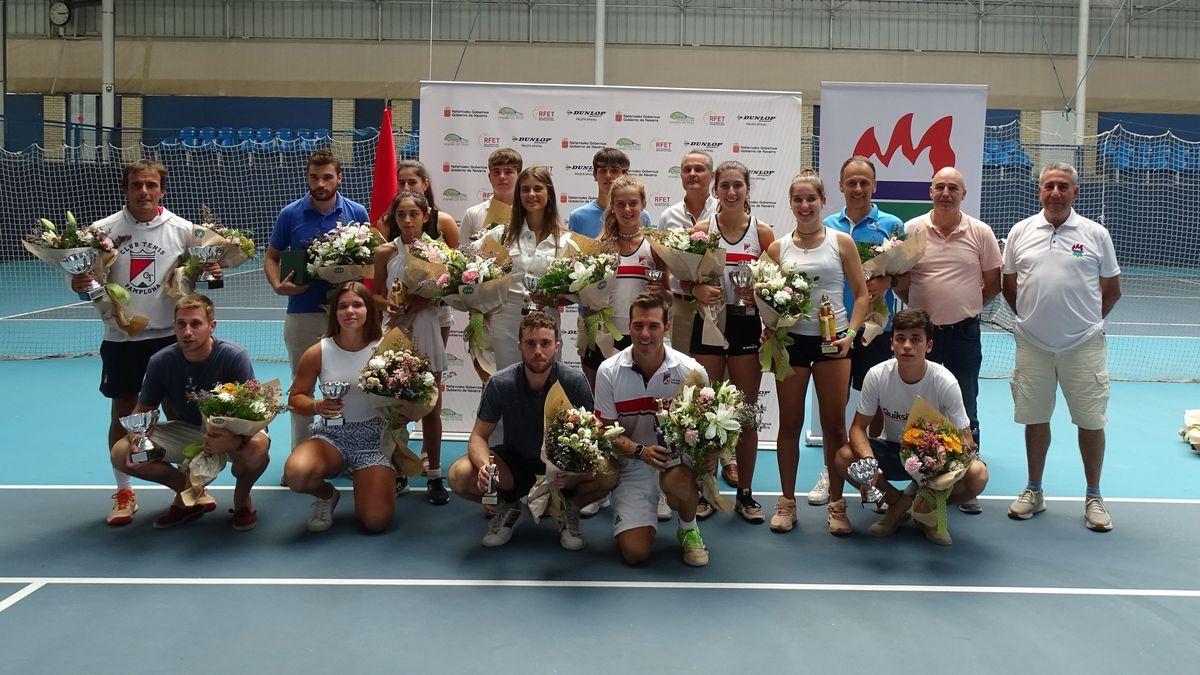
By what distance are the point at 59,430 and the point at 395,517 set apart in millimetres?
3370

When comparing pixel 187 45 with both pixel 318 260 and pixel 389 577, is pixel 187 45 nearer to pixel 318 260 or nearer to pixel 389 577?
pixel 318 260

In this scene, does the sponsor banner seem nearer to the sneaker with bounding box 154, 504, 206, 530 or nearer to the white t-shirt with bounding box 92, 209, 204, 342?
the white t-shirt with bounding box 92, 209, 204, 342

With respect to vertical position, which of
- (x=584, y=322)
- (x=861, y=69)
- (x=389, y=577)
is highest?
(x=861, y=69)

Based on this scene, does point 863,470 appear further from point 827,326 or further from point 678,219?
point 678,219

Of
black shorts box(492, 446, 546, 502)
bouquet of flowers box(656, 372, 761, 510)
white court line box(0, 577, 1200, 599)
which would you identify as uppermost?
bouquet of flowers box(656, 372, 761, 510)

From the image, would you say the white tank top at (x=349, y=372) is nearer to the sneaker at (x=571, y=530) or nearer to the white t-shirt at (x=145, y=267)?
the white t-shirt at (x=145, y=267)

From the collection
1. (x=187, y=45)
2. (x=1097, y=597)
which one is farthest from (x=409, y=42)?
(x=1097, y=597)

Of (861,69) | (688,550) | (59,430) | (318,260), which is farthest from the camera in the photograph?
(861,69)

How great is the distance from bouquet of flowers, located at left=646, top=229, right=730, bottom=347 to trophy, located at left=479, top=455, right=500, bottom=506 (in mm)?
1411

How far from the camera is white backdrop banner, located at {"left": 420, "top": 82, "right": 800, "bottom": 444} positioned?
7.73 metres

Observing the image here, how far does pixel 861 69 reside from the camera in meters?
23.1

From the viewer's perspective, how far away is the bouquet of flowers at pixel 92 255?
5.77 metres

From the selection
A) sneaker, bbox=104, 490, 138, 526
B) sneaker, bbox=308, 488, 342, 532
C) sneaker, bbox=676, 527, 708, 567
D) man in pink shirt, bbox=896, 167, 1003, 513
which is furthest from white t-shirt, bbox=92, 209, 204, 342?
man in pink shirt, bbox=896, 167, 1003, 513

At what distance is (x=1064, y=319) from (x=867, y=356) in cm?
110
